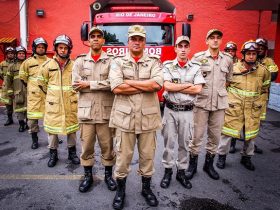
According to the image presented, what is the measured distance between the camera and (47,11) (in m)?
11.3

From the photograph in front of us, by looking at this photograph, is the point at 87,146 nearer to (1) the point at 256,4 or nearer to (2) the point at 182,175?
(2) the point at 182,175

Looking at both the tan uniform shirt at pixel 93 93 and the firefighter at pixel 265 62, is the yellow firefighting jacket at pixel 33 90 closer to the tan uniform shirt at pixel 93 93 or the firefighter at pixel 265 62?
the tan uniform shirt at pixel 93 93

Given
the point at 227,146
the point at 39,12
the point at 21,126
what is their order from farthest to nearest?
the point at 39,12, the point at 21,126, the point at 227,146

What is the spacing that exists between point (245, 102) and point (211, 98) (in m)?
0.75

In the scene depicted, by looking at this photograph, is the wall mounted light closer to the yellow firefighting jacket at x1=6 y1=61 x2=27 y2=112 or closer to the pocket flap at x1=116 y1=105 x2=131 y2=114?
the yellow firefighting jacket at x1=6 y1=61 x2=27 y2=112

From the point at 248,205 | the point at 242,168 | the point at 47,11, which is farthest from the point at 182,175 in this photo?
the point at 47,11

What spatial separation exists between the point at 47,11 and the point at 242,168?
10.5m

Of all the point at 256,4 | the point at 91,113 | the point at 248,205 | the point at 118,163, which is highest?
the point at 256,4

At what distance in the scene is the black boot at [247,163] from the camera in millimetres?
4255

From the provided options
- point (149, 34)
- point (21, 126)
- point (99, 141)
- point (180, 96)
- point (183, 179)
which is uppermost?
point (149, 34)

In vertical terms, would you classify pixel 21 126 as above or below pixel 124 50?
below

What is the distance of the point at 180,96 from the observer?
11.1 feet

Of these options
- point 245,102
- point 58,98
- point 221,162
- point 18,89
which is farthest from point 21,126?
point 245,102

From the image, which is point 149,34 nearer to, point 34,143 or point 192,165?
point 34,143
